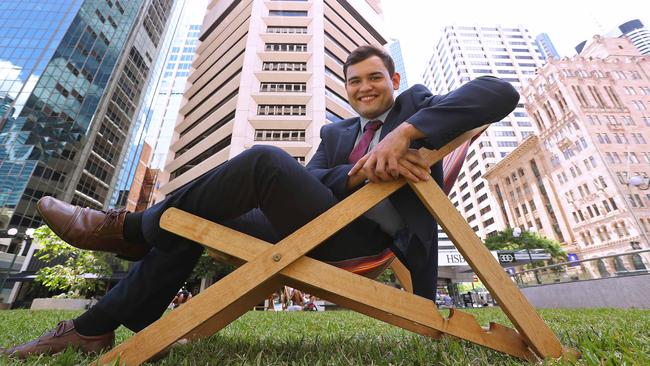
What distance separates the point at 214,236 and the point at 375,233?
782 mm

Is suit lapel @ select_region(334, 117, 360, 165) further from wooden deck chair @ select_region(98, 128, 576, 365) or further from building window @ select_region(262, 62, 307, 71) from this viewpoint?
building window @ select_region(262, 62, 307, 71)

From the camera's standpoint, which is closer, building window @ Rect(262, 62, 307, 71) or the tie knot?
the tie knot

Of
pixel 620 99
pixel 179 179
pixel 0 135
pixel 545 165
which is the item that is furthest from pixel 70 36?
pixel 620 99

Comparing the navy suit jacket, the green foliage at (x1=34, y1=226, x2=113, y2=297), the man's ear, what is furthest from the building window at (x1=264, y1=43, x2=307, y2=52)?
the navy suit jacket

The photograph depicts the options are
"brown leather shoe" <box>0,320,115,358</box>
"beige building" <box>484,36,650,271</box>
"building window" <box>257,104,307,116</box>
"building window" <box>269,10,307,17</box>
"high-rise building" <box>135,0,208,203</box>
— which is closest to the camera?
"brown leather shoe" <box>0,320,115,358</box>

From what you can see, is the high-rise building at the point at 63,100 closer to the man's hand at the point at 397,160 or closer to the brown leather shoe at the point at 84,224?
the brown leather shoe at the point at 84,224

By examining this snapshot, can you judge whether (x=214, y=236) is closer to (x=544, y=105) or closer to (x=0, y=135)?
(x=0, y=135)

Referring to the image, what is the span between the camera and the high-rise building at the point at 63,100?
32.2m

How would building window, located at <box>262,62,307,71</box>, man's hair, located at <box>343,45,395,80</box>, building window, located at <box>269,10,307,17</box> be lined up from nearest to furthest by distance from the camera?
man's hair, located at <box>343,45,395,80</box> → building window, located at <box>262,62,307,71</box> → building window, located at <box>269,10,307,17</box>

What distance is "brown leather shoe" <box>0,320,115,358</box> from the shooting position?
140 centimetres

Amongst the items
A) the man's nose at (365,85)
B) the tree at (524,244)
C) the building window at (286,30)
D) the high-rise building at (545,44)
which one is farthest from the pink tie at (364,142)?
the high-rise building at (545,44)

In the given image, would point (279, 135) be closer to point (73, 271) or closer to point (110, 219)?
point (73, 271)

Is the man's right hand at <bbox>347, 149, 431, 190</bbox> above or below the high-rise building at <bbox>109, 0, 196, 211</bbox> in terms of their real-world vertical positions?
below

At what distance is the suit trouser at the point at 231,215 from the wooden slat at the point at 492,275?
34 cm
